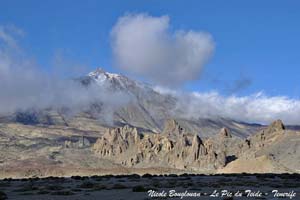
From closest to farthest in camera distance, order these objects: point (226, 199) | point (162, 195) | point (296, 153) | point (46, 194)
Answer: point (226, 199) < point (162, 195) < point (46, 194) < point (296, 153)

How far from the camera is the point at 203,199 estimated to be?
32219 mm

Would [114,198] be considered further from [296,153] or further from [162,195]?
[296,153]

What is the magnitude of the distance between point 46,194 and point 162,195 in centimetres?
934

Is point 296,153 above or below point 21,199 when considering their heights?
above

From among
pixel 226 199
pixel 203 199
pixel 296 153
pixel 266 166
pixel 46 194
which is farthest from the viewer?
pixel 296 153

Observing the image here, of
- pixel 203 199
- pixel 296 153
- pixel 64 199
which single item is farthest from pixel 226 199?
pixel 296 153

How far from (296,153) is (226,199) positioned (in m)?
176

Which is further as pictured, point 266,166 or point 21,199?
point 266,166

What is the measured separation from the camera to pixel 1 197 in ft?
114

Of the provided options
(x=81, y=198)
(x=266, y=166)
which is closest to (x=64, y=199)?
(x=81, y=198)

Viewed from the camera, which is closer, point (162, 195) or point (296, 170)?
point (162, 195)

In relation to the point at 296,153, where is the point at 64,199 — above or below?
below

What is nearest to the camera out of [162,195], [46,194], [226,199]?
[226,199]

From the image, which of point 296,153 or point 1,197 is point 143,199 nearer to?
point 1,197
